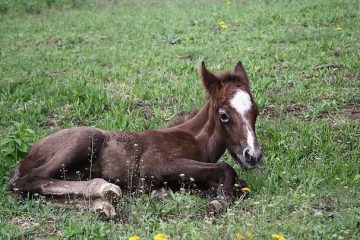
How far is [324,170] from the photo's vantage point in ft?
23.0

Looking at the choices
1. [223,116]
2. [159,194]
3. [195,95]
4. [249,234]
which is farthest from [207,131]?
[195,95]

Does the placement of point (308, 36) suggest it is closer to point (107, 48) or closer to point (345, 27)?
point (345, 27)

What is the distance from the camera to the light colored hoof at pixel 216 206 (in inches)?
233

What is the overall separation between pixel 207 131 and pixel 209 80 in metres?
0.59

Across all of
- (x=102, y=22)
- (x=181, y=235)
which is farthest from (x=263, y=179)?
(x=102, y=22)

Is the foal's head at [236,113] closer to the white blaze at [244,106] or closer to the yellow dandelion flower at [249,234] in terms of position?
the white blaze at [244,106]

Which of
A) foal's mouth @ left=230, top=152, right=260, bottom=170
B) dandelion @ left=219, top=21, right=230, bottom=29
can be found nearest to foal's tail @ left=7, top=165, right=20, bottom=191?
foal's mouth @ left=230, top=152, right=260, bottom=170

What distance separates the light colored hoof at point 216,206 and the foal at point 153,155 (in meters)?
0.03

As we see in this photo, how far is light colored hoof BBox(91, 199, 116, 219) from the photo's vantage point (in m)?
5.71

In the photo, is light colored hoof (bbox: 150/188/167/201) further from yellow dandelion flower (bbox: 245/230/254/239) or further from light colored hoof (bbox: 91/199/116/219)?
yellow dandelion flower (bbox: 245/230/254/239)

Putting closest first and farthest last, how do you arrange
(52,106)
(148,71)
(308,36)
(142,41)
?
(52,106), (148,71), (308,36), (142,41)

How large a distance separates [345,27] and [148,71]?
481 cm

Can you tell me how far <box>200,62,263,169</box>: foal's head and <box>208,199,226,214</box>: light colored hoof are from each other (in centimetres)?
58

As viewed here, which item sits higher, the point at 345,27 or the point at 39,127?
the point at 345,27
